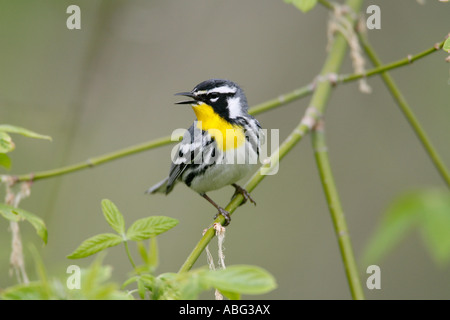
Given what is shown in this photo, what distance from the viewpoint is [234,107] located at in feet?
9.47

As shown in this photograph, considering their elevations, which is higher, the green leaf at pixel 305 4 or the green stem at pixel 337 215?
the green leaf at pixel 305 4

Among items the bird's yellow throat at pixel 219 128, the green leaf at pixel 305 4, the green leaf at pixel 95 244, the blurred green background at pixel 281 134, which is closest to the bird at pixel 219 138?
the bird's yellow throat at pixel 219 128

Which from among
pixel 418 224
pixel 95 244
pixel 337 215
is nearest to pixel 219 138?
pixel 337 215

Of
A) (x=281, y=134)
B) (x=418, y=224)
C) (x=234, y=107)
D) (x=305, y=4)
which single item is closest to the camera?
(x=418, y=224)

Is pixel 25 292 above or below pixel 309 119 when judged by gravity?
below

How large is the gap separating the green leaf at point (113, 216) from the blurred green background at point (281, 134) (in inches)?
120

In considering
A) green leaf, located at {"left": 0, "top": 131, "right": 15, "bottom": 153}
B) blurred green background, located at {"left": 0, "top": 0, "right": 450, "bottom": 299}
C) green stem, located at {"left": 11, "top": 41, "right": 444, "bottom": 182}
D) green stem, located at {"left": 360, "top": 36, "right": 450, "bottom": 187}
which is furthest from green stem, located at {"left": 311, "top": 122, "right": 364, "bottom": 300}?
blurred green background, located at {"left": 0, "top": 0, "right": 450, "bottom": 299}

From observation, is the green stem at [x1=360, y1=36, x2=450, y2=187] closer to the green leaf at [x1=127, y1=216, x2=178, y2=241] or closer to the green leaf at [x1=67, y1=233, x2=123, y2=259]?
the green leaf at [x1=127, y1=216, x2=178, y2=241]

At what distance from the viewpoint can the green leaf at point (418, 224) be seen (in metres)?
0.84

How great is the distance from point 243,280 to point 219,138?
5.94ft

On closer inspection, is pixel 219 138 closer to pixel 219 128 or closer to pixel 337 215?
pixel 219 128

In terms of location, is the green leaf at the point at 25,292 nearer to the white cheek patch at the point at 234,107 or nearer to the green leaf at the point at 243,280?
the green leaf at the point at 243,280

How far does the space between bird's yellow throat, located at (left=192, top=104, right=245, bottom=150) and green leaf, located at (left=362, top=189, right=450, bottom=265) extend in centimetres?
185

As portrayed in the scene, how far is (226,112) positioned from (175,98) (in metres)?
2.31
